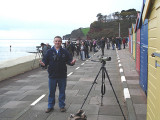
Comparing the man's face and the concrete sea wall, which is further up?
the man's face

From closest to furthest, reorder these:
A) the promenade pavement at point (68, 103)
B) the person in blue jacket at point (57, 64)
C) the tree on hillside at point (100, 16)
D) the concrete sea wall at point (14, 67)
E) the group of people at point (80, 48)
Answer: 1. the promenade pavement at point (68, 103)
2. the person in blue jacket at point (57, 64)
3. the concrete sea wall at point (14, 67)
4. the group of people at point (80, 48)
5. the tree on hillside at point (100, 16)

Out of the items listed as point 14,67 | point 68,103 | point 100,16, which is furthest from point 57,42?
point 100,16

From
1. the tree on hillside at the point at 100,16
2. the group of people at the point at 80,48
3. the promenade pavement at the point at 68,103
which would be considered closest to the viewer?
the promenade pavement at the point at 68,103

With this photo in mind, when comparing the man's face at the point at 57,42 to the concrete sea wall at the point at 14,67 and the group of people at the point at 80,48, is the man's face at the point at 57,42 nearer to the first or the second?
the concrete sea wall at the point at 14,67

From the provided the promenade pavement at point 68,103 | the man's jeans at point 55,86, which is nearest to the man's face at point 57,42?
the man's jeans at point 55,86

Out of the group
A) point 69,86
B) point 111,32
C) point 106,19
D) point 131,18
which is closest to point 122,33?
point 111,32

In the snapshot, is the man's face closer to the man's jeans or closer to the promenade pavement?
the man's jeans

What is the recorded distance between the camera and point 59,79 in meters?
5.48

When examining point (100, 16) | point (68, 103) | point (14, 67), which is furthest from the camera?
point (100, 16)

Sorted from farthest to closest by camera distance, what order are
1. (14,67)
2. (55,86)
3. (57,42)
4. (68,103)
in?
(14,67) → (68,103) → (55,86) → (57,42)

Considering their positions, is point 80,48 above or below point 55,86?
above

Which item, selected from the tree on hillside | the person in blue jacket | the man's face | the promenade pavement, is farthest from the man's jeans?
the tree on hillside

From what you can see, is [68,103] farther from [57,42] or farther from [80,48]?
[80,48]

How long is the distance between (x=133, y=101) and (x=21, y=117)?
296 centimetres
